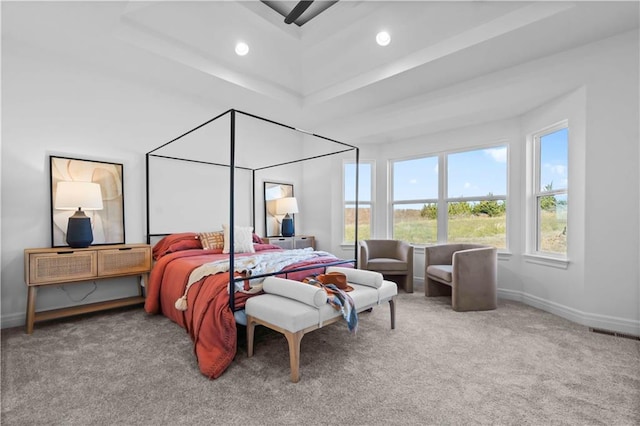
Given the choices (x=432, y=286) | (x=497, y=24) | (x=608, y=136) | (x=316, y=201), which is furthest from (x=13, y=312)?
(x=608, y=136)

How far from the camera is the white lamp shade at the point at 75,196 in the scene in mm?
3080

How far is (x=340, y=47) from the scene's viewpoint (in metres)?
3.85

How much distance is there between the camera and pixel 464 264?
364 cm

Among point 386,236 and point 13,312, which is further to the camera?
point 386,236

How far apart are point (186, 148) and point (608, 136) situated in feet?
16.1

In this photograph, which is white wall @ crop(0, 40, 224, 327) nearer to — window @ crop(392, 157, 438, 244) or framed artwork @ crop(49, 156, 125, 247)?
framed artwork @ crop(49, 156, 125, 247)

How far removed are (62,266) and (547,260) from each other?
5.27 meters

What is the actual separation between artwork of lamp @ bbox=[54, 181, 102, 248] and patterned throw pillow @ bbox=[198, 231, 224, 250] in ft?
3.85

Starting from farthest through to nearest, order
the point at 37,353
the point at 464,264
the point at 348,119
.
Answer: the point at 348,119 < the point at 464,264 < the point at 37,353

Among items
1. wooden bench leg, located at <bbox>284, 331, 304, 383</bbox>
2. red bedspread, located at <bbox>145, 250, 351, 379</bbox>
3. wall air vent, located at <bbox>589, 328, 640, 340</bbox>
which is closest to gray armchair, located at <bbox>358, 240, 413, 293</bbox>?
red bedspread, located at <bbox>145, 250, 351, 379</bbox>

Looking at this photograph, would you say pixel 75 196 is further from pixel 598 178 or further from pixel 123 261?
pixel 598 178

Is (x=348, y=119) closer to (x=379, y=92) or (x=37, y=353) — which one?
(x=379, y=92)

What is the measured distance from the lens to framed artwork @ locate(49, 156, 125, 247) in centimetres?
329

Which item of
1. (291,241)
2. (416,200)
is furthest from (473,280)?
(291,241)
